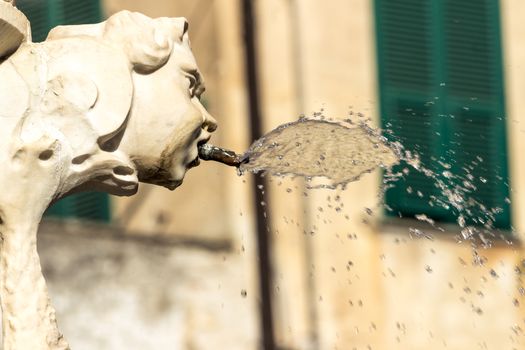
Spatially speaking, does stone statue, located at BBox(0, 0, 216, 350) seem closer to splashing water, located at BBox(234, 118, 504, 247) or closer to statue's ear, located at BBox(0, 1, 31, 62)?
statue's ear, located at BBox(0, 1, 31, 62)

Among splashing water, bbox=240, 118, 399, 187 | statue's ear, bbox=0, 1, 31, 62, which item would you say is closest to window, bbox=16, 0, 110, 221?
splashing water, bbox=240, 118, 399, 187

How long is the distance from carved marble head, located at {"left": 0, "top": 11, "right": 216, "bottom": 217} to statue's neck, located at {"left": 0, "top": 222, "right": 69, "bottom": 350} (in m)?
0.08

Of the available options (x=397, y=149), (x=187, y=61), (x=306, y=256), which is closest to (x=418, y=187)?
(x=306, y=256)

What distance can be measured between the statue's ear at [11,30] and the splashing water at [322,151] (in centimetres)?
76

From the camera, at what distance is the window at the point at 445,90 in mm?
12258

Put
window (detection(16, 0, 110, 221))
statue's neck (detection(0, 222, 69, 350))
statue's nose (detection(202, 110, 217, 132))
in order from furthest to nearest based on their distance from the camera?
1. window (detection(16, 0, 110, 221))
2. statue's nose (detection(202, 110, 217, 132))
3. statue's neck (detection(0, 222, 69, 350))

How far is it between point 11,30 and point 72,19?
7.46 m

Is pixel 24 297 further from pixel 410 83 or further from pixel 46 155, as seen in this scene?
pixel 410 83

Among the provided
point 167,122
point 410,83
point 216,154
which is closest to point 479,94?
point 410,83

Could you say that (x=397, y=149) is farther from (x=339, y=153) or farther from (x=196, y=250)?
(x=196, y=250)

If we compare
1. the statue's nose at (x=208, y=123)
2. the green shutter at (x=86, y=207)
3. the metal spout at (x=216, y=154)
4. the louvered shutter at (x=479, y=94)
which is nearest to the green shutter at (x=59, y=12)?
the green shutter at (x=86, y=207)

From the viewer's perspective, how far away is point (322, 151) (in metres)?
5.47

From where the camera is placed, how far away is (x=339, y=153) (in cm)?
553

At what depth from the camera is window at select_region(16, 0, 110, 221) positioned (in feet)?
39.1
